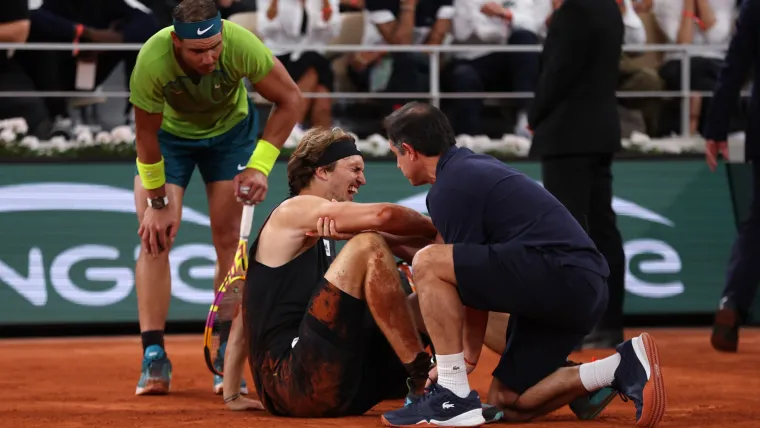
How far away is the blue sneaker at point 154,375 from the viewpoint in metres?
6.78

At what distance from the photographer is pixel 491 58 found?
1084 cm

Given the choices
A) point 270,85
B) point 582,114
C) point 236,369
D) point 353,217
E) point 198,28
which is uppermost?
point 198,28

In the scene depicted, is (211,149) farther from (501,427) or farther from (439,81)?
(439,81)

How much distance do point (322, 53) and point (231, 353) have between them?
505 cm

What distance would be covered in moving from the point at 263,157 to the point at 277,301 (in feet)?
4.45

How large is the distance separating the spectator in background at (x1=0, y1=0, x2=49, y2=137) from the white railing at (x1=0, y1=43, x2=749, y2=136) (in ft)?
0.36

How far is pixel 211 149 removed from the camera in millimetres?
7191

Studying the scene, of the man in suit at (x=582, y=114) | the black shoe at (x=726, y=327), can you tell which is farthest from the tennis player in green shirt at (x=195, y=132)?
the black shoe at (x=726, y=327)

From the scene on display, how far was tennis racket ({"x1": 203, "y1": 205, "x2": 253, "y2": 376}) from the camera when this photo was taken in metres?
6.58

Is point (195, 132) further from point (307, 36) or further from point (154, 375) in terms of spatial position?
point (307, 36)

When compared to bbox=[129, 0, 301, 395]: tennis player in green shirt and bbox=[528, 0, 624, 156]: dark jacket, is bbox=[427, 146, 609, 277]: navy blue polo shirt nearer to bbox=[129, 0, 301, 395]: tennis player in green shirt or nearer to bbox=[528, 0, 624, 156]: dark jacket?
bbox=[129, 0, 301, 395]: tennis player in green shirt

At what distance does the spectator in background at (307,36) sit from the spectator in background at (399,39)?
29cm

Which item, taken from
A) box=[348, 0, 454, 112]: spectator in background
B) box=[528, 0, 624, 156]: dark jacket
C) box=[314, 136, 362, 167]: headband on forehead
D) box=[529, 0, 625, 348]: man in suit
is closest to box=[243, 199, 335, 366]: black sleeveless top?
box=[314, 136, 362, 167]: headband on forehead

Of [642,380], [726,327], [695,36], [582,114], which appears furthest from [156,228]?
[695,36]
